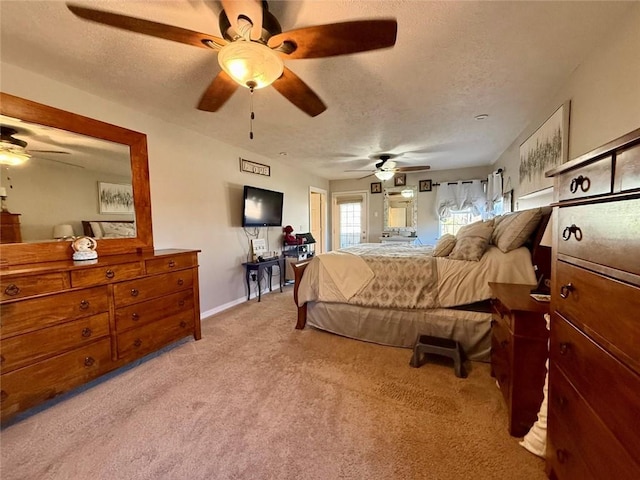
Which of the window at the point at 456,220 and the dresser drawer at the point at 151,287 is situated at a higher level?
the window at the point at 456,220

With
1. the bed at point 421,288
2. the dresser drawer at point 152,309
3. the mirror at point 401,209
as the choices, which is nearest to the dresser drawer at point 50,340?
the dresser drawer at point 152,309

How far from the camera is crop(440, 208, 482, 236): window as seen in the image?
5543 millimetres

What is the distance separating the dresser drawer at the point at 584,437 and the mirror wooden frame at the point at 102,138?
3.10 meters

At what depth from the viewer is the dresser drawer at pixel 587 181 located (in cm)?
72

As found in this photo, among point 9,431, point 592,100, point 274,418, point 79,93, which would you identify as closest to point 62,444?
point 9,431

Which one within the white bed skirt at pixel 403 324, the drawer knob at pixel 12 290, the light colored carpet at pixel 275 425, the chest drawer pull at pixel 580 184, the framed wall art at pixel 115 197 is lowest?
the light colored carpet at pixel 275 425

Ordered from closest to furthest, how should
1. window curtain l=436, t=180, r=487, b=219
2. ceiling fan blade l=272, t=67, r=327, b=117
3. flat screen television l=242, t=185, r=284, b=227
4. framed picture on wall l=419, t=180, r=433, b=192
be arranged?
ceiling fan blade l=272, t=67, r=327, b=117, flat screen television l=242, t=185, r=284, b=227, window curtain l=436, t=180, r=487, b=219, framed picture on wall l=419, t=180, r=433, b=192

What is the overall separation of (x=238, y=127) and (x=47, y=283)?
231 centimetres

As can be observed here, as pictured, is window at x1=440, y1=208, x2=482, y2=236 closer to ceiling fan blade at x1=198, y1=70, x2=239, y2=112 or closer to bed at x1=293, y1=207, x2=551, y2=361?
bed at x1=293, y1=207, x2=551, y2=361

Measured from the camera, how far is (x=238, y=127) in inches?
123

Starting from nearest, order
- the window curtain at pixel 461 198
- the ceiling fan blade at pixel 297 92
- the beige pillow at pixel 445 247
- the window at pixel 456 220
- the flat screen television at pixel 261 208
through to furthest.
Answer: the ceiling fan blade at pixel 297 92 → the beige pillow at pixel 445 247 → the flat screen television at pixel 261 208 → the window curtain at pixel 461 198 → the window at pixel 456 220

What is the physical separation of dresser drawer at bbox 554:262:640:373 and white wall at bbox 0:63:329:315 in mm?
3261

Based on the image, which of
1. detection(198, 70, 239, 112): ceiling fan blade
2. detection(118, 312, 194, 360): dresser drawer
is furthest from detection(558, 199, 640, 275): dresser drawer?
detection(118, 312, 194, 360): dresser drawer

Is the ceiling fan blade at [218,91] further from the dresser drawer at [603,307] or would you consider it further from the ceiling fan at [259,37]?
the dresser drawer at [603,307]
